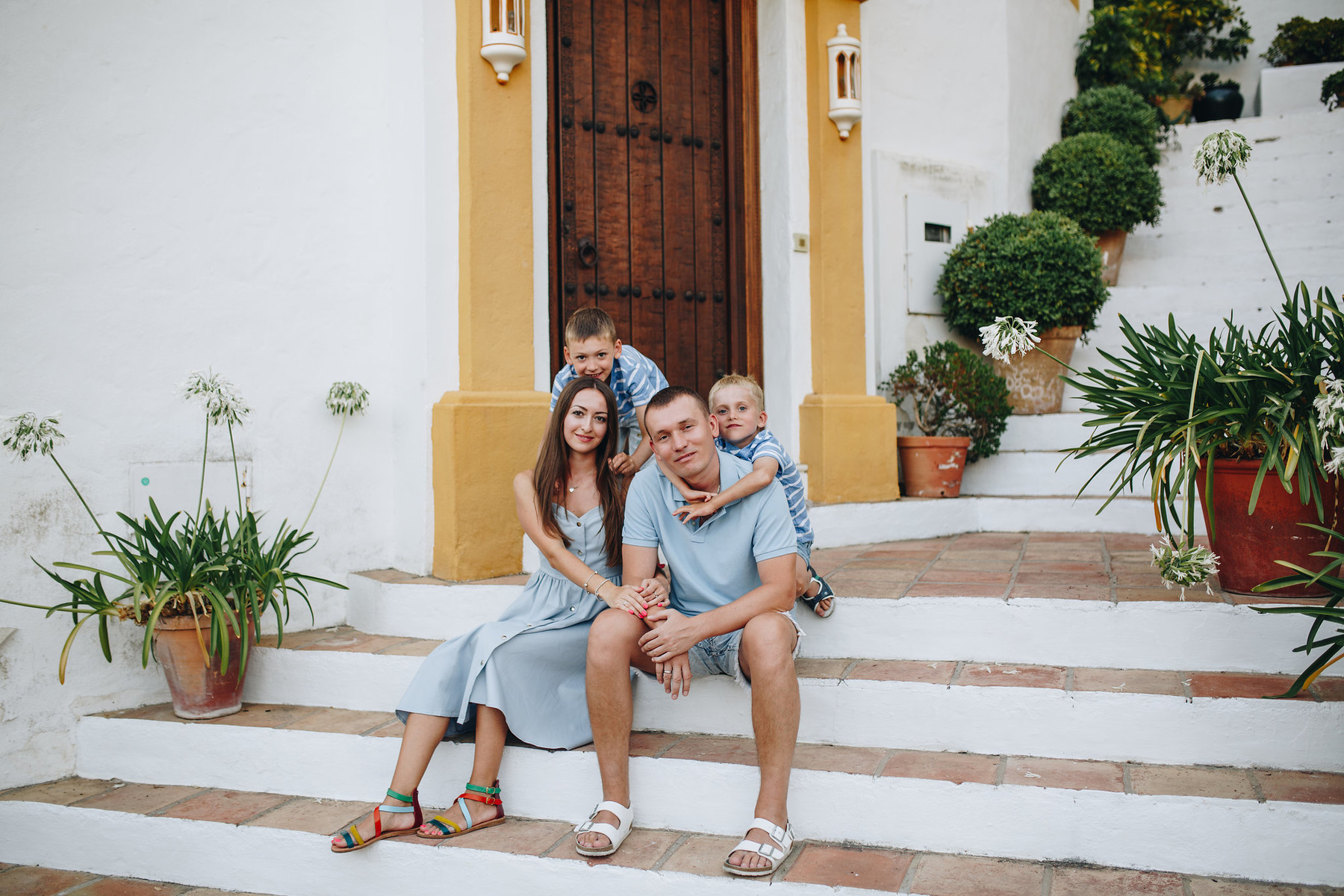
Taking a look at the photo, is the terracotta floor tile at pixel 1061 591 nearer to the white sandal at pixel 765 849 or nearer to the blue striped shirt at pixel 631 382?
Answer: the white sandal at pixel 765 849

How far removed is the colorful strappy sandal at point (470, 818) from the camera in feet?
8.36

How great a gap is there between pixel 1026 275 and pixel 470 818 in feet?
14.6

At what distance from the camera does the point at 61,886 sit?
2.70m

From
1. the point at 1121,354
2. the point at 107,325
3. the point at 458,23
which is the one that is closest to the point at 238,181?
the point at 107,325

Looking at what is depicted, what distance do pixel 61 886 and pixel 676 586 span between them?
6.25ft

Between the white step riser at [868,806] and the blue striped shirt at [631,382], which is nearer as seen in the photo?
the white step riser at [868,806]

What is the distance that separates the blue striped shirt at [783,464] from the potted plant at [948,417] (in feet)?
7.50

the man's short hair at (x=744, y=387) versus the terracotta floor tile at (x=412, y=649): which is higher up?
the man's short hair at (x=744, y=387)

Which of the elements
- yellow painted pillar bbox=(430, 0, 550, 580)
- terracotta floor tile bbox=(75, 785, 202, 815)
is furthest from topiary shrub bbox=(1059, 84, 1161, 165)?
terracotta floor tile bbox=(75, 785, 202, 815)

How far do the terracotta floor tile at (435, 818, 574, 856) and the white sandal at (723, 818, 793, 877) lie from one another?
1.58ft

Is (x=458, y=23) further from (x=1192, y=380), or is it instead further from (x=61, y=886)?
(x=61, y=886)

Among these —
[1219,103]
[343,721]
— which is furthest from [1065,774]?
[1219,103]

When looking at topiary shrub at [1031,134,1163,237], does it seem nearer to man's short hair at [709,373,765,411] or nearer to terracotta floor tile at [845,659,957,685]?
man's short hair at [709,373,765,411]

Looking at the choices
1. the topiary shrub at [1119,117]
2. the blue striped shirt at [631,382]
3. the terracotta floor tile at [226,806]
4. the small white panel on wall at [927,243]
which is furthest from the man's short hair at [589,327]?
the topiary shrub at [1119,117]
